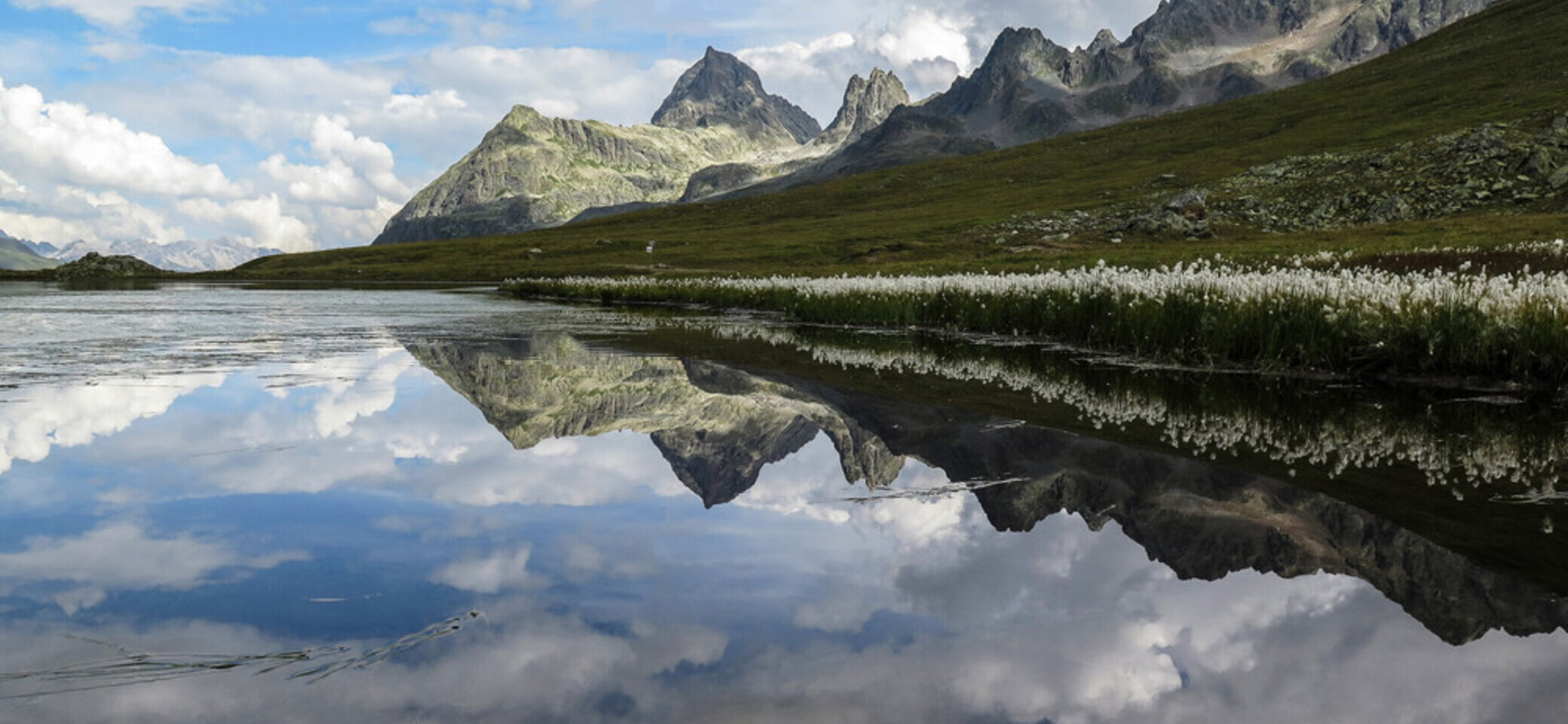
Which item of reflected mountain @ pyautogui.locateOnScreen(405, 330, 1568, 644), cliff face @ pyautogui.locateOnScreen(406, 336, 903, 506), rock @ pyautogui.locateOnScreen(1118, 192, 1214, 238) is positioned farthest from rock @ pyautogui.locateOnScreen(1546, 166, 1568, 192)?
cliff face @ pyautogui.locateOnScreen(406, 336, 903, 506)

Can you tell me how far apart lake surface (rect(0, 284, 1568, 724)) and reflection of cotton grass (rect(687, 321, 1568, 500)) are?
0.22 ft

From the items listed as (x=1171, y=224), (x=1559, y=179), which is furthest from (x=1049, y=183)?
(x=1559, y=179)

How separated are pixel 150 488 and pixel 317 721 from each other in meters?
4.88

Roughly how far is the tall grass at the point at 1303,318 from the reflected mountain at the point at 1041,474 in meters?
4.93

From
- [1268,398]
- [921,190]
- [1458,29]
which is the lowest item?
[1268,398]

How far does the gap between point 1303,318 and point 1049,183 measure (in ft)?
449

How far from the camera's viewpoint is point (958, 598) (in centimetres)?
471

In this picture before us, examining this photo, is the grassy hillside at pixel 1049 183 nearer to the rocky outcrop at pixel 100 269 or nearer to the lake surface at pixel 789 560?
the rocky outcrop at pixel 100 269

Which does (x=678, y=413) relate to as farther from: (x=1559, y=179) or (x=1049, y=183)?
(x=1049, y=183)

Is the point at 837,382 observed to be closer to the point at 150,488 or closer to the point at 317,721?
the point at 150,488

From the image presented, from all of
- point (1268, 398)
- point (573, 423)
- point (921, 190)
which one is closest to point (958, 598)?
point (573, 423)

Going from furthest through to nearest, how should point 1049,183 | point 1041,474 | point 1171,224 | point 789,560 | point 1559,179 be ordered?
point 1049,183 → point 1171,224 → point 1559,179 → point 1041,474 → point 789,560

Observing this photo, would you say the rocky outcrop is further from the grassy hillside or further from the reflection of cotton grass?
the reflection of cotton grass

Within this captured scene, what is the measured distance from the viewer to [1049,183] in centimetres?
14588
